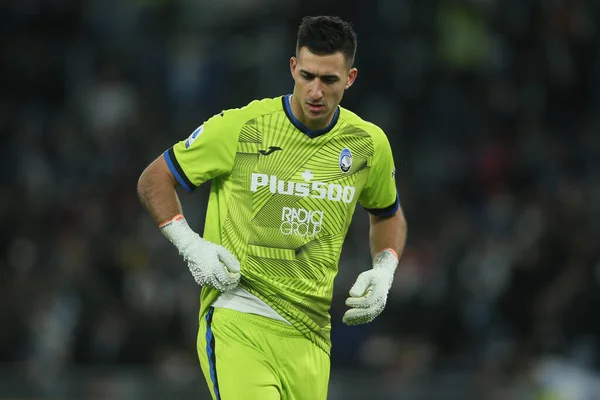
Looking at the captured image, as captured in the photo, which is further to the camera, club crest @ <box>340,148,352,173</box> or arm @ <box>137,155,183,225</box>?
club crest @ <box>340,148,352,173</box>

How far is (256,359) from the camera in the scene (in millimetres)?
5516

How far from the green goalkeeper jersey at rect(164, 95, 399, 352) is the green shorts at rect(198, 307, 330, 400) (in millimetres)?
97

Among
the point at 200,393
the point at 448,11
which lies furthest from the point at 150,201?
the point at 448,11

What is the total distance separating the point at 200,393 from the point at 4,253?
2961mm

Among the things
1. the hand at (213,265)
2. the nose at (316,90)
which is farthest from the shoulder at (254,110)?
the hand at (213,265)

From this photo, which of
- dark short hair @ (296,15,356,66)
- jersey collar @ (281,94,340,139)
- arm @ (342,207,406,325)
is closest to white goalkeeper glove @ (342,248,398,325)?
arm @ (342,207,406,325)

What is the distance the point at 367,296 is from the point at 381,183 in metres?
0.66

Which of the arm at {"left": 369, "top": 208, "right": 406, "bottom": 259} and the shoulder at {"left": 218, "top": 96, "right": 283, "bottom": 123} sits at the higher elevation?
the shoulder at {"left": 218, "top": 96, "right": 283, "bottom": 123}

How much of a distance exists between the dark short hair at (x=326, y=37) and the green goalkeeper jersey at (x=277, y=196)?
14.6 inches

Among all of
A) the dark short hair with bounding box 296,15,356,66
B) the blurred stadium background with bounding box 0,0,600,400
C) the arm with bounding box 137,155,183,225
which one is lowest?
the blurred stadium background with bounding box 0,0,600,400

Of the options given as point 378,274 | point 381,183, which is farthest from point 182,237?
point 381,183

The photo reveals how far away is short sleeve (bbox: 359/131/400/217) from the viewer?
595 centimetres

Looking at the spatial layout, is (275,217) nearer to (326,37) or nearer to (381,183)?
(381,183)

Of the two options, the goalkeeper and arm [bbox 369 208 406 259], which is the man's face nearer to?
the goalkeeper
